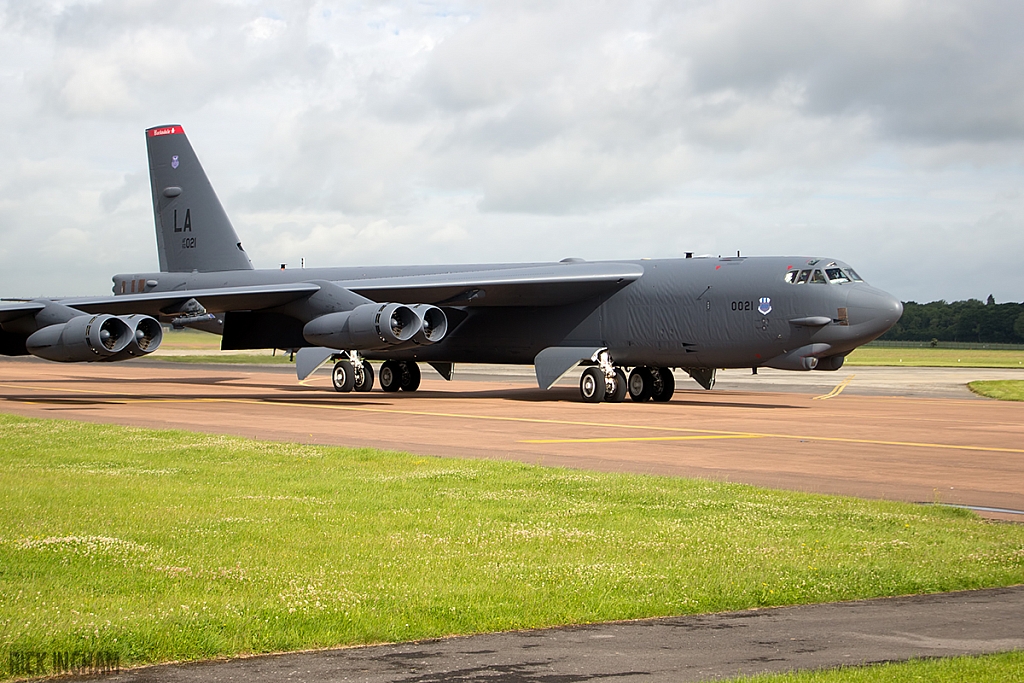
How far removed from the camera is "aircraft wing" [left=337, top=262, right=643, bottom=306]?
29.1 m

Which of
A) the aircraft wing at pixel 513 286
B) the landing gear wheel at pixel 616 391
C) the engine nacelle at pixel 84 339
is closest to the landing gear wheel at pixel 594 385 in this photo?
the landing gear wheel at pixel 616 391

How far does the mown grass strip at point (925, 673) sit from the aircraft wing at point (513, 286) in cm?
2323

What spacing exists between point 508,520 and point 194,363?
49608 millimetres

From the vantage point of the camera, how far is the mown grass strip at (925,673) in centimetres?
546

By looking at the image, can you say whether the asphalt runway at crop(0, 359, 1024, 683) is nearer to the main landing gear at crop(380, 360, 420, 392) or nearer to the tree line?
the main landing gear at crop(380, 360, 420, 392)

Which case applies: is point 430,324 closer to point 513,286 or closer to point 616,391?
point 513,286

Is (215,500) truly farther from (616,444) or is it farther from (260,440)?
(616,444)

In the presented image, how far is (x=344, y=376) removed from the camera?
33.3 metres

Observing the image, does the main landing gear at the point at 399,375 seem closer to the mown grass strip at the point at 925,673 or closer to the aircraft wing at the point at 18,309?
the aircraft wing at the point at 18,309

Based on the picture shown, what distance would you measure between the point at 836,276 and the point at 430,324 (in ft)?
32.5

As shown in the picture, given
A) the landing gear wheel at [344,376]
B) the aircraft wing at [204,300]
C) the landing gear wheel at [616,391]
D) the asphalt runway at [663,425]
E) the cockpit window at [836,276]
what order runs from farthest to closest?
the landing gear wheel at [344,376], the landing gear wheel at [616,391], the aircraft wing at [204,300], the cockpit window at [836,276], the asphalt runway at [663,425]

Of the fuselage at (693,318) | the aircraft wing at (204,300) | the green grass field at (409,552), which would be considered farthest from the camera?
the aircraft wing at (204,300)

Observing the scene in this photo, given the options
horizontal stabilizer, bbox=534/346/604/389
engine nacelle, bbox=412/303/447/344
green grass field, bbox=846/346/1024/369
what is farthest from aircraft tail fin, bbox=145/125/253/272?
green grass field, bbox=846/346/1024/369

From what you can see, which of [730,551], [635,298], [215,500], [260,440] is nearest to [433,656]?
[730,551]
